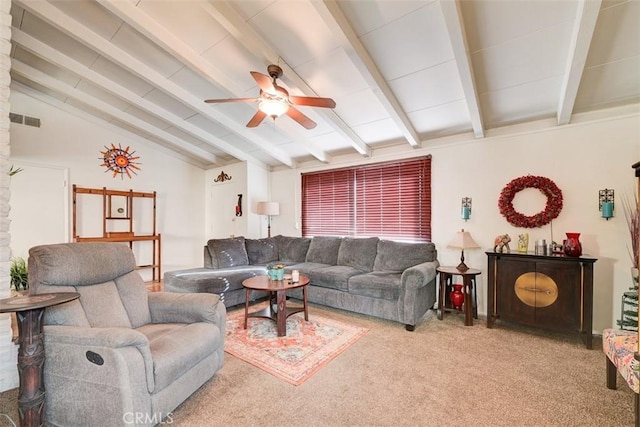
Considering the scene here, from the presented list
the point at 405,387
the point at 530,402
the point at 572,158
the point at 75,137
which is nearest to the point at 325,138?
the point at 572,158

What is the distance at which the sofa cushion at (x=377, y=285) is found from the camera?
3.26 metres

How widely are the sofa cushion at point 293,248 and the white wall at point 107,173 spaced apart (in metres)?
2.44

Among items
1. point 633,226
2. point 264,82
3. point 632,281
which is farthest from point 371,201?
point 632,281

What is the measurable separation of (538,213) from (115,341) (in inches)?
164

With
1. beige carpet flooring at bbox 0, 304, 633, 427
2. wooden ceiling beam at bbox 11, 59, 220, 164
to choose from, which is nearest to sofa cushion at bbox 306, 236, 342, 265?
beige carpet flooring at bbox 0, 304, 633, 427

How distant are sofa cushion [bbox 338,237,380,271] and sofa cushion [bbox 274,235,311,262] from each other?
777 mm

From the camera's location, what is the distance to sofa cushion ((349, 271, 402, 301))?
3256 millimetres

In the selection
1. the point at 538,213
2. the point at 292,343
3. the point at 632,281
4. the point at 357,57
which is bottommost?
the point at 292,343

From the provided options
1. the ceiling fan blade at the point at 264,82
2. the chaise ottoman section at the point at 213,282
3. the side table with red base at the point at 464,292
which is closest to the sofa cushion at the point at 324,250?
the chaise ottoman section at the point at 213,282

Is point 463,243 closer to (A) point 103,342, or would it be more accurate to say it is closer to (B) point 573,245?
(B) point 573,245

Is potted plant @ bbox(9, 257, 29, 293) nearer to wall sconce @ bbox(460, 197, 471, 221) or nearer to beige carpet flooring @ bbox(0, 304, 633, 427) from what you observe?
beige carpet flooring @ bbox(0, 304, 633, 427)

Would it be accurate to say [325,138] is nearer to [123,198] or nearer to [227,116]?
[227,116]

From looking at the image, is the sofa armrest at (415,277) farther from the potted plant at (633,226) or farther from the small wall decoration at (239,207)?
the small wall decoration at (239,207)

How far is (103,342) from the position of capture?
1461 mm
